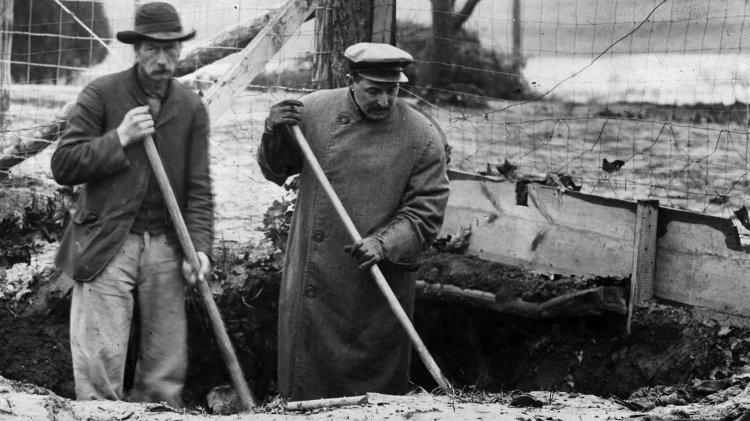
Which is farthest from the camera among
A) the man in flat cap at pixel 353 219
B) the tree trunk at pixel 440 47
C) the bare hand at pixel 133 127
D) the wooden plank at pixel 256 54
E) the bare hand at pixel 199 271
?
the tree trunk at pixel 440 47

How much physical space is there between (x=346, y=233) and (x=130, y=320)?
1.20 meters

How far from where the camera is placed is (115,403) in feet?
12.9

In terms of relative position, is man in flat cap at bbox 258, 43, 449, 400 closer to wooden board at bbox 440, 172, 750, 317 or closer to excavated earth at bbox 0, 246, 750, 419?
excavated earth at bbox 0, 246, 750, 419

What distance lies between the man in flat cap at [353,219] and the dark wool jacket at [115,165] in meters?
0.40

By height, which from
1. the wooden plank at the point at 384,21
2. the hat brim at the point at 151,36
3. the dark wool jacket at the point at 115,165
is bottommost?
the dark wool jacket at the point at 115,165

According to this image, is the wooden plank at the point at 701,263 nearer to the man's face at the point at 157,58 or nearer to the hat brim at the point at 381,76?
the hat brim at the point at 381,76

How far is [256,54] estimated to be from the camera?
240 inches

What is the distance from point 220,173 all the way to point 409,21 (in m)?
2.34

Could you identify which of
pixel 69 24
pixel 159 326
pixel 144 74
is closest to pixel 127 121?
pixel 144 74

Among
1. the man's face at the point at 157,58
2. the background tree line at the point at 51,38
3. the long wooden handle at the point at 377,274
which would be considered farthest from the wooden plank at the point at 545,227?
the background tree line at the point at 51,38

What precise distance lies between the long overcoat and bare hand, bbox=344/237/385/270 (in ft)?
0.49

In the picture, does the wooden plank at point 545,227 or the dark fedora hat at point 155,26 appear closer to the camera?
the dark fedora hat at point 155,26

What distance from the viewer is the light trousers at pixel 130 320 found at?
477 centimetres

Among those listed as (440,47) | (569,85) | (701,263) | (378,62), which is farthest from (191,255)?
(569,85)
